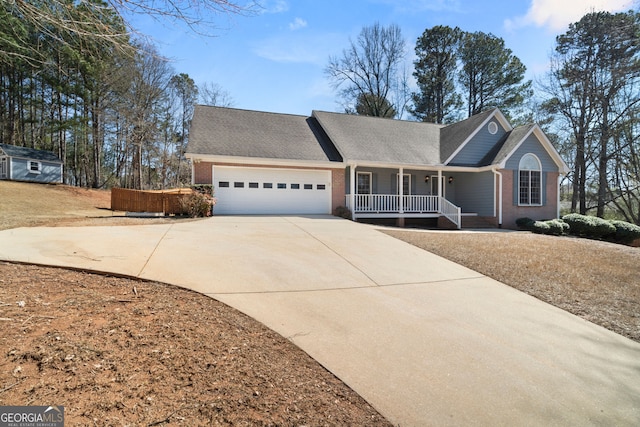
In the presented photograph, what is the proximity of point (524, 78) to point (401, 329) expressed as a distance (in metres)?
32.2

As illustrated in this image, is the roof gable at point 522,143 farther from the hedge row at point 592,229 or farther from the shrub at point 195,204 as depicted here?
the shrub at point 195,204

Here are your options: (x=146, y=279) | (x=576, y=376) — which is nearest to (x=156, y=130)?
(x=146, y=279)

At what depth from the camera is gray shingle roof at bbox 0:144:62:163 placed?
75.5 ft

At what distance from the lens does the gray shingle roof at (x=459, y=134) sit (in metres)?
16.9

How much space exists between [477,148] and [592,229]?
21.5 ft

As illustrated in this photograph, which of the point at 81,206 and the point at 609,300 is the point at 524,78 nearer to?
the point at 609,300

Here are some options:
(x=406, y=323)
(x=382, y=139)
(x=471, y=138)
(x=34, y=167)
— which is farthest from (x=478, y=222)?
(x=34, y=167)

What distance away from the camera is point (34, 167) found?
24.3 m

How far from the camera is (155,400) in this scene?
85.3 inches

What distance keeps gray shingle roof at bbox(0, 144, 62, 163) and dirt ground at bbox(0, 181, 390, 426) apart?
28.0 meters

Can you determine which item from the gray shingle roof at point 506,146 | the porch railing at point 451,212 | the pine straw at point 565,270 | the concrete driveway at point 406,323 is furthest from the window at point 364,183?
the concrete driveway at point 406,323

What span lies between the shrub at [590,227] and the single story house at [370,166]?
2.15m

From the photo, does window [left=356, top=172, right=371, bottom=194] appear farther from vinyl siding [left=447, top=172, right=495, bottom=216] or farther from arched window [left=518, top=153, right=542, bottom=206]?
arched window [left=518, top=153, right=542, bottom=206]

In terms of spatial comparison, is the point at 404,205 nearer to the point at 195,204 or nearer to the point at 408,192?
the point at 408,192
